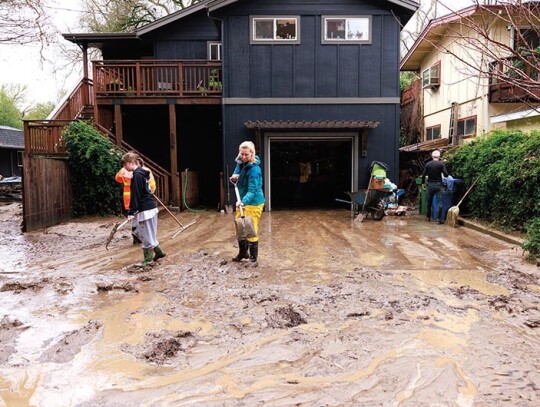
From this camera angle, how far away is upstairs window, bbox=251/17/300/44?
14438 mm

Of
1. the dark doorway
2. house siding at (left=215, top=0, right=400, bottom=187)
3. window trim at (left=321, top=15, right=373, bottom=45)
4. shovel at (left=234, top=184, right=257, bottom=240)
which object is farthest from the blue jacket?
the dark doorway

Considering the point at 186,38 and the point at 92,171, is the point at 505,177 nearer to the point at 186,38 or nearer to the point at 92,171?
the point at 92,171

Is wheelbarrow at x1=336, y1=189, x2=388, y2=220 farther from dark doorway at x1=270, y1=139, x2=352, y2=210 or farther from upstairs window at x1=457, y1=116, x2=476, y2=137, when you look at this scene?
upstairs window at x1=457, y1=116, x2=476, y2=137

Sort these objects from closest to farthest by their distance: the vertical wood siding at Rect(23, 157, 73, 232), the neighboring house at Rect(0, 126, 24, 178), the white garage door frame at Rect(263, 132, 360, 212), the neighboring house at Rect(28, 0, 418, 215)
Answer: the vertical wood siding at Rect(23, 157, 73, 232) → the neighboring house at Rect(28, 0, 418, 215) → the white garage door frame at Rect(263, 132, 360, 212) → the neighboring house at Rect(0, 126, 24, 178)

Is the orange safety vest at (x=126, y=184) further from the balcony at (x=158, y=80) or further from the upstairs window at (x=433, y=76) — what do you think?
the upstairs window at (x=433, y=76)

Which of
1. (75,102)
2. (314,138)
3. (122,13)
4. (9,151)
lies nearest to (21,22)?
(75,102)

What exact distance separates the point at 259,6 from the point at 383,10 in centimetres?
377

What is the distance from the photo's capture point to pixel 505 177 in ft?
30.6

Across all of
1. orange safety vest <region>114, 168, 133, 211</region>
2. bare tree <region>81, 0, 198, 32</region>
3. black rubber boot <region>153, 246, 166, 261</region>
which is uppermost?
bare tree <region>81, 0, 198, 32</region>

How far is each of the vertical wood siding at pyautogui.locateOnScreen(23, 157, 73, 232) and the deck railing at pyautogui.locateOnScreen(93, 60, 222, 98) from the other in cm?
349

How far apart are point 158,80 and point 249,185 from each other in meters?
10.1

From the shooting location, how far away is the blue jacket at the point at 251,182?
6504 millimetres

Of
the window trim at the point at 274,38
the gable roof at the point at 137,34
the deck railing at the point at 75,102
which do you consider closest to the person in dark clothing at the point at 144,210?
the deck railing at the point at 75,102

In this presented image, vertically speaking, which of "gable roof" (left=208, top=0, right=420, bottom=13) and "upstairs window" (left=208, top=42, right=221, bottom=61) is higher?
"gable roof" (left=208, top=0, right=420, bottom=13)
